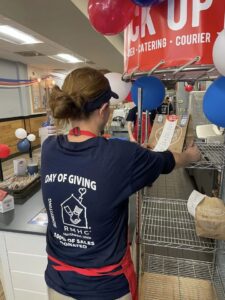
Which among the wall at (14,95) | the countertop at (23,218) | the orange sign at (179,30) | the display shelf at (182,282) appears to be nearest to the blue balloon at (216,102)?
the orange sign at (179,30)

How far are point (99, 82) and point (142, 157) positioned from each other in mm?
310

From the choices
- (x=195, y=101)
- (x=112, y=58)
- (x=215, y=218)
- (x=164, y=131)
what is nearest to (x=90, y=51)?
(x=112, y=58)

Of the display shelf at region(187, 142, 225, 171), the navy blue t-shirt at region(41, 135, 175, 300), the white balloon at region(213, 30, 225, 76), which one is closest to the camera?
the white balloon at region(213, 30, 225, 76)

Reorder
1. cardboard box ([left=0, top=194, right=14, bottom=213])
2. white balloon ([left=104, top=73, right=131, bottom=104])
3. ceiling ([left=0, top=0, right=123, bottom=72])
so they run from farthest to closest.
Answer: ceiling ([left=0, top=0, right=123, bottom=72]) < cardboard box ([left=0, top=194, right=14, bottom=213]) < white balloon ([left=104, top=73, right=131, bottom=104])

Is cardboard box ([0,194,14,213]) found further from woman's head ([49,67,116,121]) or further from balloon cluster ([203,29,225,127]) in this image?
balloon cluster ([203,29,225,127])

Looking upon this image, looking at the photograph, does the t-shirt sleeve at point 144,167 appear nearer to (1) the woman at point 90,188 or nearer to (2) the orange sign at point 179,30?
(1) the woman at point 90,188

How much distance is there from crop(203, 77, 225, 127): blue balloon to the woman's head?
43 centimetres

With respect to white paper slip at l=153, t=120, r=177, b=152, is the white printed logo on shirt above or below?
below

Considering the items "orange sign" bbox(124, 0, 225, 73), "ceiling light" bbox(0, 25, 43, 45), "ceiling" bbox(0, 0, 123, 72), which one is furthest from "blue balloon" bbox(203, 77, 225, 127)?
"ceiling light" bbox(0, 25, 43, 45)

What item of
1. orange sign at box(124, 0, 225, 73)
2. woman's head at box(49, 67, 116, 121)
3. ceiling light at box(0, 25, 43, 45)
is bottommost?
woman's head at box(49, 67, 116, 121)

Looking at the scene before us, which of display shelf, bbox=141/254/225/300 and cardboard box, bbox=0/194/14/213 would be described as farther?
display shelf, bbox=141/254/225/300

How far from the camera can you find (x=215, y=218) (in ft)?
3.54

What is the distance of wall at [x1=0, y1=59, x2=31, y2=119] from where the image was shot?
20.6 ft

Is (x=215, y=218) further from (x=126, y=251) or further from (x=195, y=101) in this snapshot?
(x=195, y=101)
